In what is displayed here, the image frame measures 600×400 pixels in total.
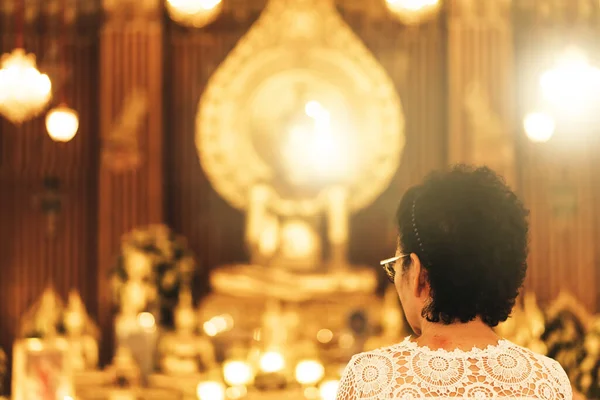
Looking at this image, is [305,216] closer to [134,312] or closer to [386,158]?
[386,158]

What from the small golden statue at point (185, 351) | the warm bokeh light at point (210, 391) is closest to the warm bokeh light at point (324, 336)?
the small golden statue at point (185, 351)

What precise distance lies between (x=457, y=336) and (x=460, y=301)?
62mm

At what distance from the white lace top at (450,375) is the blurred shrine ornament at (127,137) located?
5.87 metres

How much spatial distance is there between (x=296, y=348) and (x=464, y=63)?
9.71 feet

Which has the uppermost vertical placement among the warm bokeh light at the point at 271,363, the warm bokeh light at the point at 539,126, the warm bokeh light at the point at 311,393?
the warm bokeh light at the point at 539,126

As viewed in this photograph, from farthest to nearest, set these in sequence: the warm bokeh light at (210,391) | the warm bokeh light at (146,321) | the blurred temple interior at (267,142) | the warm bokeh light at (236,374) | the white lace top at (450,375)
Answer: the blurred temple interior at (267,142)
the warm bokeh light at (146,321)
the warm bokeh light at (236,374)
the warm bokeh light at (210,391)
the white lace top at (450,375)

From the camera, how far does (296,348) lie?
5.54m

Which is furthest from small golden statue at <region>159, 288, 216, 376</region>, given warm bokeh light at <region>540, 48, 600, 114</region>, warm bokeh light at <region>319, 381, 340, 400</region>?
warm bokeh light at <region>540, 48, 600, 114</region>

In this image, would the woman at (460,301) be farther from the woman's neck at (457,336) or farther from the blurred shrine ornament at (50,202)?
the blurred shrine ornament at (50,202)

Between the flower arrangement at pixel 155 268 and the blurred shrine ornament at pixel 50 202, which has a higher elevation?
the blurred shrine ornament at pixel 50 202

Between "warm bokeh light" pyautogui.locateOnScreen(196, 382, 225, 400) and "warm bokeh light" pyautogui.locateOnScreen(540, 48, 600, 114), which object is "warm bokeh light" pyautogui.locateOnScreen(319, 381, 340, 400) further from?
"warm bokeh light" pyautogui.locateOnScreen(540, 48, 600, 114)

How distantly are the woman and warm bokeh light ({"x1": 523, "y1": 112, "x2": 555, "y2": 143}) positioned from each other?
17.0ft

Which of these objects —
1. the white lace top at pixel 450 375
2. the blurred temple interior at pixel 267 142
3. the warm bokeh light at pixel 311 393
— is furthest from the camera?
the blurred temple interior at pixel 267 142

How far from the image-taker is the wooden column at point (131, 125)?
7.07 m
